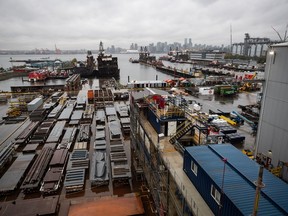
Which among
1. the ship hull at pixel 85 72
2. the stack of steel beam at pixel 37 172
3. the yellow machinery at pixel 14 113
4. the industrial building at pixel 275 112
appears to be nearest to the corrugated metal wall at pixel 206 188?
the industrial building at pixel 275 112

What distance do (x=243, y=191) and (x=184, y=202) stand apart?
3.54m

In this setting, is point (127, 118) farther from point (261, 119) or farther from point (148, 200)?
point (261, 119)

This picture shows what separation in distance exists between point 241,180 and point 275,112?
10.1m

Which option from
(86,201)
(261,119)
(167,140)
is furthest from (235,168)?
(86,201)

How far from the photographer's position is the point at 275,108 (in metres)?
17.6

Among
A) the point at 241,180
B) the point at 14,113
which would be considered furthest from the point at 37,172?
the point at 14,113

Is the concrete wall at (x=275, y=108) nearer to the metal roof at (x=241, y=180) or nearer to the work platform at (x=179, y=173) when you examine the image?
the metal roof at (x=241, y=180)

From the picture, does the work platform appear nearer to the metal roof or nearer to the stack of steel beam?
the metal roof

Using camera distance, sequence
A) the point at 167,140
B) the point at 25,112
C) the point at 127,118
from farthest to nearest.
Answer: the point at 25,112 < the point at 127,118 < the point at 167,140

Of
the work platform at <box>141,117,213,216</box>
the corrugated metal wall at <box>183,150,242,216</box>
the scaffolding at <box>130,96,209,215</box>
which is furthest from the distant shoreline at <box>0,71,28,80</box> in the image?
the corrugated metal wall at <box>183,150,242,216</box>

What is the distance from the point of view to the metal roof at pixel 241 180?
28.9 feet

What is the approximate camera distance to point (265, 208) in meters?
8.70

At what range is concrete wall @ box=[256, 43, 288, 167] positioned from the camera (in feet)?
54.4

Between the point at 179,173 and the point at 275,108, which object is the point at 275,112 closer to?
the point at 275,108
